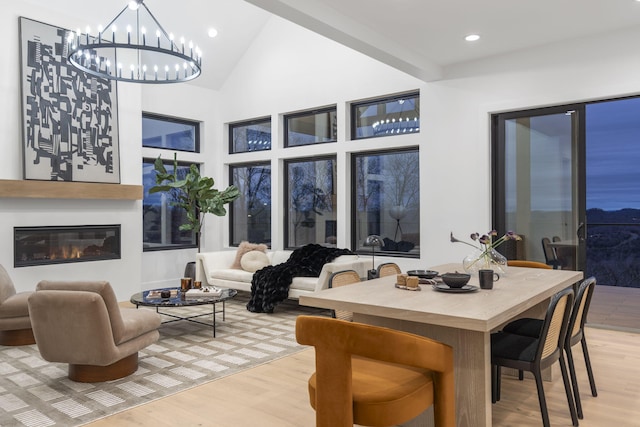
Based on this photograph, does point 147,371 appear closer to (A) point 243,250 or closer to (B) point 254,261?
(B) point 254,261

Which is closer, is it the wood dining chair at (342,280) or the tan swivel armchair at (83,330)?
the wood dining chair at (342,280)

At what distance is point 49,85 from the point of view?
5.80 metres

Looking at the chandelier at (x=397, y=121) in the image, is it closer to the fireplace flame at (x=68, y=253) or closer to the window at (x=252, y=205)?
the window at (x=252, y=205)

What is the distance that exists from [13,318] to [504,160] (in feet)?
17.3

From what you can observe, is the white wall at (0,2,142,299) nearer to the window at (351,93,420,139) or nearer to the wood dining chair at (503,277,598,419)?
the window at (351,93,420,139)

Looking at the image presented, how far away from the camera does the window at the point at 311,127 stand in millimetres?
7156

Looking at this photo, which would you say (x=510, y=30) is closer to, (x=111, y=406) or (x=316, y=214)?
(x=316, y=214)

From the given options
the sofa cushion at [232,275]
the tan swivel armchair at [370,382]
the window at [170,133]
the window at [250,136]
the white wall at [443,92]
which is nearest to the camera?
the tan swivel armchair at [370,382]

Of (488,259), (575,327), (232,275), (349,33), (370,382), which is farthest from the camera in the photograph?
(232,275)

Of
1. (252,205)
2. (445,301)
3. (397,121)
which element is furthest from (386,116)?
(445,301)

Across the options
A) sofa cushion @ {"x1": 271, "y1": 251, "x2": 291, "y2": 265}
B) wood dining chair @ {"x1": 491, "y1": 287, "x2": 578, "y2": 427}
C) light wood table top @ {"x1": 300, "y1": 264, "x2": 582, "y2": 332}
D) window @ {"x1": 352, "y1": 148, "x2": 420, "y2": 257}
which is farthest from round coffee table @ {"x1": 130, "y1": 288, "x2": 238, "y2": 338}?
wood dining chair @ {"x1": 491, "y1": 287, "x2": 578, "y2": 427}

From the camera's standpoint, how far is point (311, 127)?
7406 millimetres

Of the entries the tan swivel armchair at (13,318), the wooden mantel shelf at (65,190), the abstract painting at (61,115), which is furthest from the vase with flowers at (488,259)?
the abstract painting at (61,115)

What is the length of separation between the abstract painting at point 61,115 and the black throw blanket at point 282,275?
2444 mm
